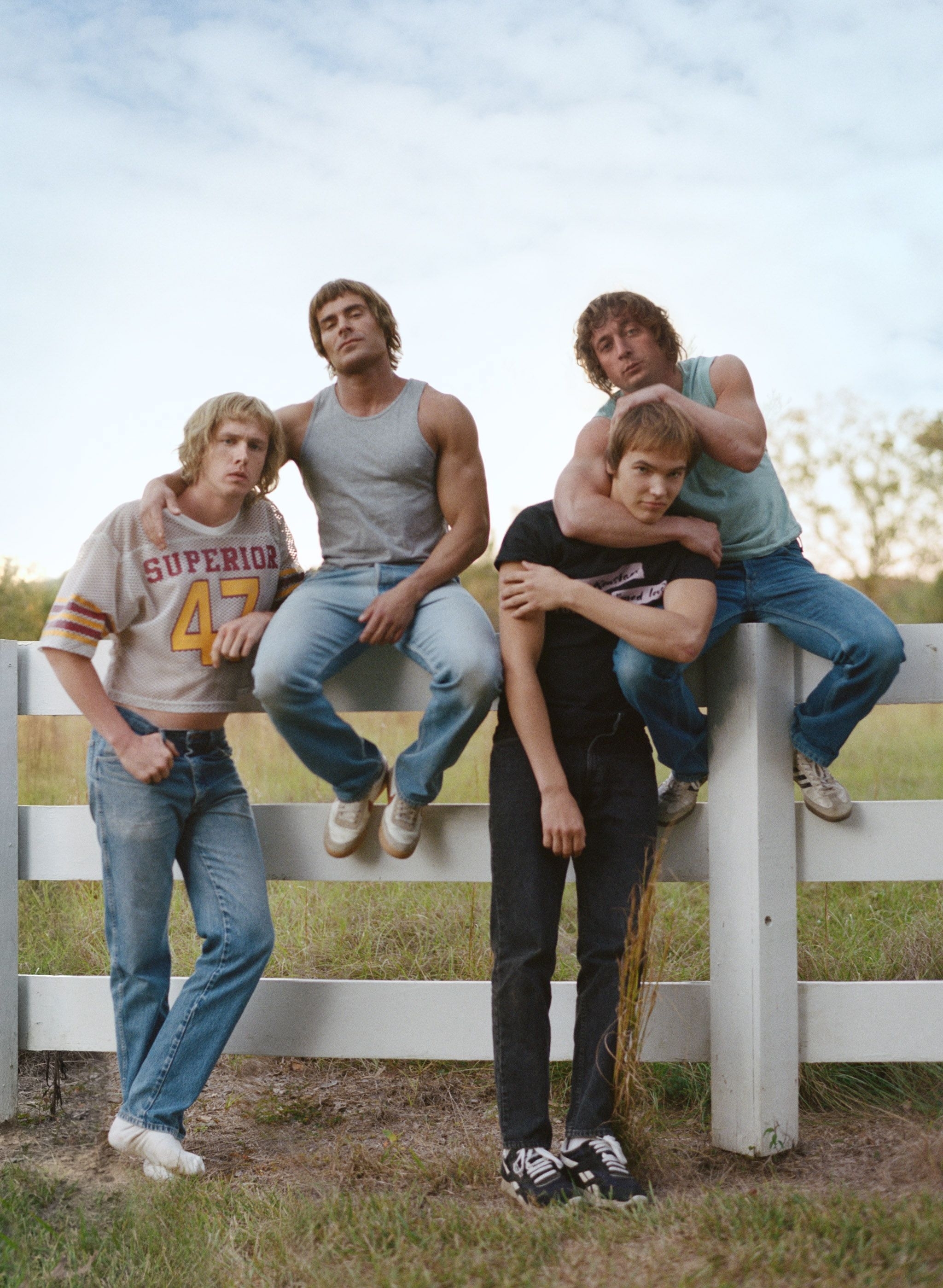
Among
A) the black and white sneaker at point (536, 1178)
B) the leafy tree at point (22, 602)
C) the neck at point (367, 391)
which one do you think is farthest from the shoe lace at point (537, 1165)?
the leafy tree at point (22, 602)

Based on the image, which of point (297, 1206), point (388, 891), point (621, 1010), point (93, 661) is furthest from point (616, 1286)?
point (388, 891)

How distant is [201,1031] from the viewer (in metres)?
2.62

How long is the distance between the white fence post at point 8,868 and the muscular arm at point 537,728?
147 centimetres

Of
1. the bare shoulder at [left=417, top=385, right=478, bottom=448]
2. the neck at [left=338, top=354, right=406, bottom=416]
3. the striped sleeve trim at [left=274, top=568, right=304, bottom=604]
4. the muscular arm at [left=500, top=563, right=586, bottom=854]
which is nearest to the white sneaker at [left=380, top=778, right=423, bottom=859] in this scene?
the muscular arm at [left=500, top=563, right=586, bottom=854]

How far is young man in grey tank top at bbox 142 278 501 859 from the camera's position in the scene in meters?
2.58

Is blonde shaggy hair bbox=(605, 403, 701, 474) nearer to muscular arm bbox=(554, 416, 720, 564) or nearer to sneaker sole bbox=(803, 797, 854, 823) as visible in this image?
muscular arm bbox=(554, 416, 720, 564)

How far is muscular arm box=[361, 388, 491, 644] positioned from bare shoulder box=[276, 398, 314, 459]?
13.3 inches

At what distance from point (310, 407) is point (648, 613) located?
49.1 inches

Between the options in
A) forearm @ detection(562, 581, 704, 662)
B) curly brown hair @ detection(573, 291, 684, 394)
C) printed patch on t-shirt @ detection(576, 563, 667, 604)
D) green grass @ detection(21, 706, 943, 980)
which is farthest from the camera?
green grass @ detection(21, 706, 943, 980)

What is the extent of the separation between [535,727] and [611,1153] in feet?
3.16

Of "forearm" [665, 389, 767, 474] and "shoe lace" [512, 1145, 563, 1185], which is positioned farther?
"forearm" [665, 389, 767, 474]

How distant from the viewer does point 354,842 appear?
277 cm

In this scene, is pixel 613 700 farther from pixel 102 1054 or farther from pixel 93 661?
pixel 102 1054

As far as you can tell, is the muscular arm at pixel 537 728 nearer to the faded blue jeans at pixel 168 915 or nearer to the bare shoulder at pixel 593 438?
the bare shoulder at pixel 593 438
